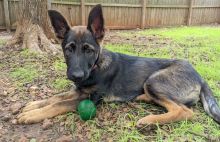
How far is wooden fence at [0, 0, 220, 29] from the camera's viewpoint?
12930mm

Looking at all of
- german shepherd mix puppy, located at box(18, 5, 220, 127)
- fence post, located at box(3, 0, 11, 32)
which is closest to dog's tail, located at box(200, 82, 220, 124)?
german shepherd mix puppy, located at box(18, 5, 220, 127)

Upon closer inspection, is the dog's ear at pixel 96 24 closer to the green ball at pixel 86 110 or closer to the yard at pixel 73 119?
the green ball at pixel 86 110

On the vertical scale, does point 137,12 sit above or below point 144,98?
above

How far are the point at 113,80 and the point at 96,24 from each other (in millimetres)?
903

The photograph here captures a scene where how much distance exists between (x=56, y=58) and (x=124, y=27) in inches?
359

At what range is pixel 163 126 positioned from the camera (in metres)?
3.86

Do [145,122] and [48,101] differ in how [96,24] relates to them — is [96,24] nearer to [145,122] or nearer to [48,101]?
[48,101]

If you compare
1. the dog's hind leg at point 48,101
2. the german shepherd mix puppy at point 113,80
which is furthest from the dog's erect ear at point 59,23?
the dog's hind leg at point 48,101

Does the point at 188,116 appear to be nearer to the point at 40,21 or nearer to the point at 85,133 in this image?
the point at 85,133

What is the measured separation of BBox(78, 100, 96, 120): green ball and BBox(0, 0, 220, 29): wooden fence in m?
9.46

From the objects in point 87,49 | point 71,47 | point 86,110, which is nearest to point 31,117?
point 86,110

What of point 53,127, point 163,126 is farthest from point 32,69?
point 163,126

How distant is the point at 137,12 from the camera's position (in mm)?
15891

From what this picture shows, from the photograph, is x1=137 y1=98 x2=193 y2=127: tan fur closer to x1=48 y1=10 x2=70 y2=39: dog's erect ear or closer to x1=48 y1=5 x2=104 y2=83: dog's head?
x1=48 y1=5 x2=104 y2=83: dog's head
